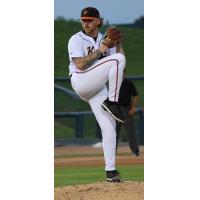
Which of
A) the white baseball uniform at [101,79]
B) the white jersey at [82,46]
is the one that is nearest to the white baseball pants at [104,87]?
the white baseball uniform at [101,79]

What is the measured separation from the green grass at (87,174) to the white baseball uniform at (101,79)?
1796mm

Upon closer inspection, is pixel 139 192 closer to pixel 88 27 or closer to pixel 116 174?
pixel 116 174

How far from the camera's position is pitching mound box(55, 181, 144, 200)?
7.56 metres

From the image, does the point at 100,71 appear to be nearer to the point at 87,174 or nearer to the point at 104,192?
the point at 104,192

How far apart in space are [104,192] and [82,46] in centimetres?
146

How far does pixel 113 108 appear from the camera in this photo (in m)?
7.77

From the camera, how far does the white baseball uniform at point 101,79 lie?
7734 millimetres

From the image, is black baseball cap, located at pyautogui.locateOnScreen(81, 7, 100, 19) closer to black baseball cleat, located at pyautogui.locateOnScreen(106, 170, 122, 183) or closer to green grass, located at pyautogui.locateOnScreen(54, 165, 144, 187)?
black baseball cleat, located at pyautogui.locateOnScreen(106, 170, 122, 183)

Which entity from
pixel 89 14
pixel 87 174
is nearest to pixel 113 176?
pixel 89 14

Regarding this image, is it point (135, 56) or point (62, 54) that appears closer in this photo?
point (62, 54)

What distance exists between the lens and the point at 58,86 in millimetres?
13219

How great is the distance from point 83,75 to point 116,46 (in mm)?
451
